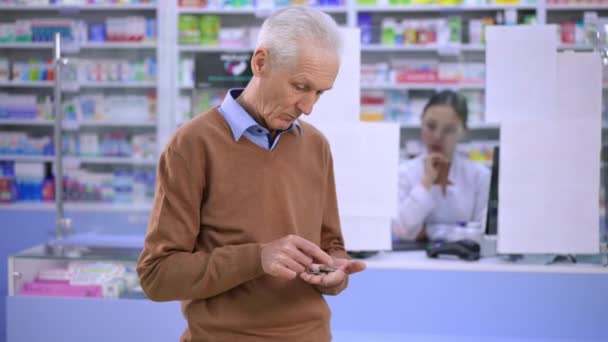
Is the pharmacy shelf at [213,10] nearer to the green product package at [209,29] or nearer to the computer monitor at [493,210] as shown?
the green product package at [209,29]

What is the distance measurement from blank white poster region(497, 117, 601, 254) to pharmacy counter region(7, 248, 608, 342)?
9 centimetres

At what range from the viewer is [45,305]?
8.11 feet

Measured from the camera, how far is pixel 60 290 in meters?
2.49

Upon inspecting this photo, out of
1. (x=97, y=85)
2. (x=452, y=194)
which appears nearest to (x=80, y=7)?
(x=97, y=85)

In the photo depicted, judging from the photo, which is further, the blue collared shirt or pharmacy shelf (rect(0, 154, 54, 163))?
pharmacy shelf (rect(0, 154, 54, 163))

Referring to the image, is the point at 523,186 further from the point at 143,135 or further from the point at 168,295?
the point at 143,135

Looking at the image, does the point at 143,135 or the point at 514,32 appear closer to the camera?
the point at 514,32

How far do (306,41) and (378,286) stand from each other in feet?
4.68

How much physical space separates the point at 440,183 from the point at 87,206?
330cm

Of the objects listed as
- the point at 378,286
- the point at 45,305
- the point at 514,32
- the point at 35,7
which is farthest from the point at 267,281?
the point at 35,7

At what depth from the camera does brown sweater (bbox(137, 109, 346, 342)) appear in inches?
49.3

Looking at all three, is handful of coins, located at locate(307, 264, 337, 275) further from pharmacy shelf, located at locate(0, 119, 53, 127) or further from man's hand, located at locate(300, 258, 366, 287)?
pharmacy shelf, located at locate(0, 119, 53, 127)

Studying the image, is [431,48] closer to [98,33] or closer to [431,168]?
[431,168]

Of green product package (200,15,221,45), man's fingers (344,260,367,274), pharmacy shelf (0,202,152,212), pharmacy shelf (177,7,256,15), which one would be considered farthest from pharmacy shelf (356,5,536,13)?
man's fingers (344,260,367,274)
